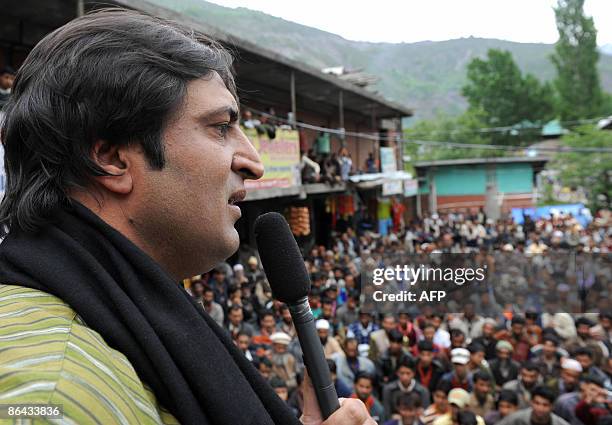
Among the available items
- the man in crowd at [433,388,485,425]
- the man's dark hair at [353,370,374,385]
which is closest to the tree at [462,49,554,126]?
the man's dark hair at [353,370,374,385]

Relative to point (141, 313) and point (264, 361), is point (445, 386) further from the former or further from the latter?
point (141, 313)

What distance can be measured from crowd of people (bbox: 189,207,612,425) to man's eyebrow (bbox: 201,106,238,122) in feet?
13.5

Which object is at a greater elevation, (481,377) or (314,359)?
(314,359)

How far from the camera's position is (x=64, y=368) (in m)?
0.68

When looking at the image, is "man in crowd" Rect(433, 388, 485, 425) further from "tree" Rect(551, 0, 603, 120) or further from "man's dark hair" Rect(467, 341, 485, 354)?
"tree" Rect(551, 0, 603, 120)

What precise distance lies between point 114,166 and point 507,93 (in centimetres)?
5376

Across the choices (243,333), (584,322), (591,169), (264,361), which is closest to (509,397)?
(584,322)

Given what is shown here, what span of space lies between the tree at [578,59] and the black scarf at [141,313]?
4989 cm

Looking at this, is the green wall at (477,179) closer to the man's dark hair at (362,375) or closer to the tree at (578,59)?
the tree at (578,59)

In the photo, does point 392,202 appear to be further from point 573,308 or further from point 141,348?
point 141,348

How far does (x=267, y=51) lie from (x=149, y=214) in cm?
947

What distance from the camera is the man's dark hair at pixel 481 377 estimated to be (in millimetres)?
5355

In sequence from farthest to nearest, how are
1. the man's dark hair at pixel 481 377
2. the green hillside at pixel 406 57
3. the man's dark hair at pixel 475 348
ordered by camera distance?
the green hillside at pixel 406 57
the man's dark hair at pixel 475 348
the man's dark hair at pixel 481 377

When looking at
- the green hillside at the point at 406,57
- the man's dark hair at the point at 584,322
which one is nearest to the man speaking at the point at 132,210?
the man's dark hair at the point at 584,322
